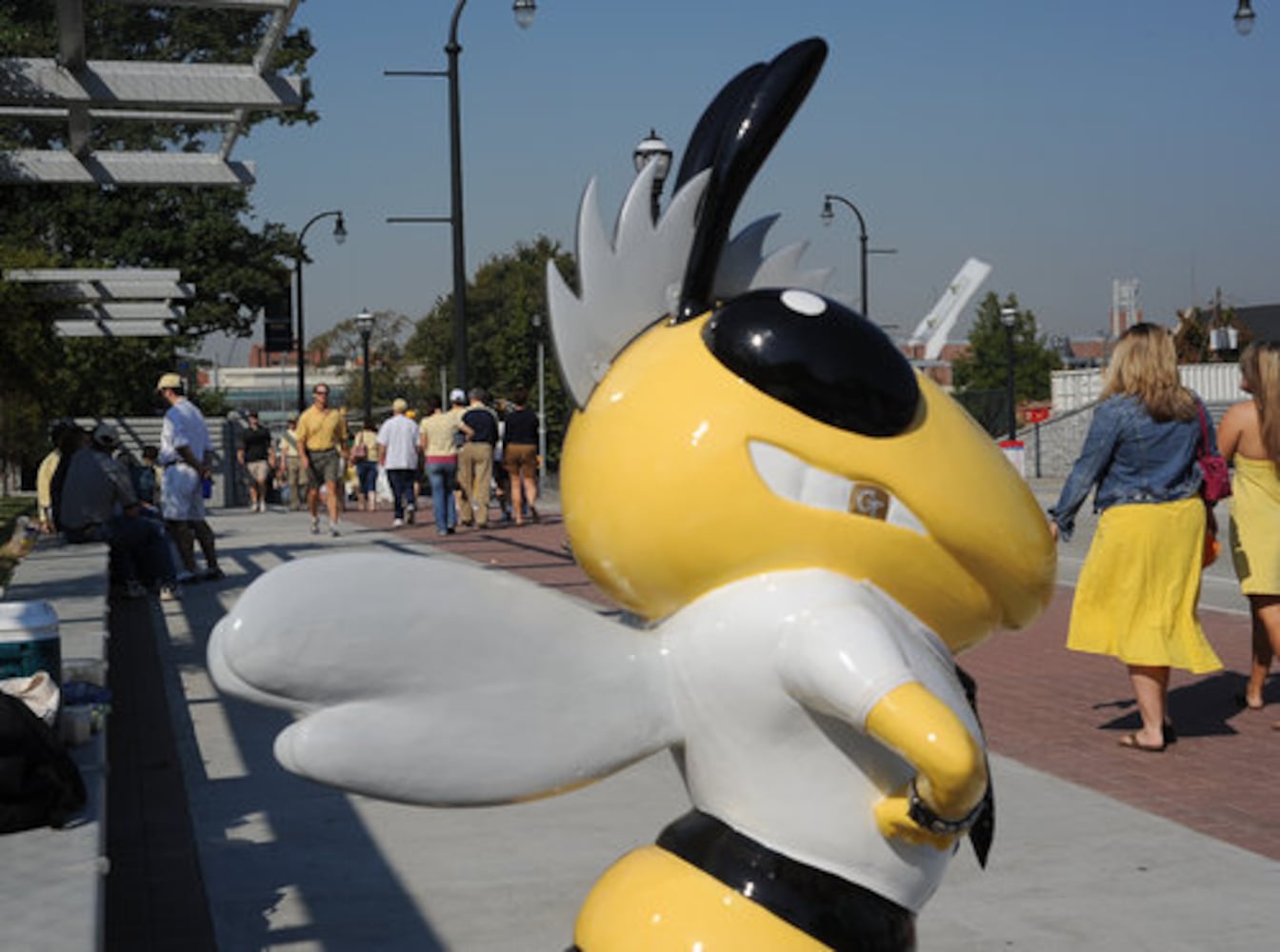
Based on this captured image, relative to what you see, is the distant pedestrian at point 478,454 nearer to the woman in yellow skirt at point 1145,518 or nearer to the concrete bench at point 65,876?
the woman in yellow skirt at point 1145,518

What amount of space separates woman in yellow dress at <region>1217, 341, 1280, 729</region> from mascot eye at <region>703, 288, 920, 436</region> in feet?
17.1

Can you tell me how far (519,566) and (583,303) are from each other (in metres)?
11.9

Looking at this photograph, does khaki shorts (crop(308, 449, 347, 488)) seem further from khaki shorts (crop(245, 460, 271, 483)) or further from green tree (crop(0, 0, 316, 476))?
khaki shorts (crop(245, 460, 271, 483))

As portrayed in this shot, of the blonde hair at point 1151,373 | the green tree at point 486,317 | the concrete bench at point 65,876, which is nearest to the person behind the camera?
the concrete bench at point 65,876

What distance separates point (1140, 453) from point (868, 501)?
4406mm

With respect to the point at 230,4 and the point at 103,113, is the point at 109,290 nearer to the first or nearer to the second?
the point at 103,113

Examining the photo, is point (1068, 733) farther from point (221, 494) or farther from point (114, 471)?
point (221, 494)

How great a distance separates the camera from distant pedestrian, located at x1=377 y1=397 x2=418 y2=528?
19969mm

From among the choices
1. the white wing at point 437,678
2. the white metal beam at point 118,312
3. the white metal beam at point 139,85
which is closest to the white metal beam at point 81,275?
the white metal beam at point 118,312

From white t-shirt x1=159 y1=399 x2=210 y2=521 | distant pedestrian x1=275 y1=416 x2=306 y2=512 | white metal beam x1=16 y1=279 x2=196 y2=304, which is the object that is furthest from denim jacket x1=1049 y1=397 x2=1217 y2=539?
distant pedestrian x1=275 y1=416 x2=306 y2=512

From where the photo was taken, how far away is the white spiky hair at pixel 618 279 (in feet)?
9.52

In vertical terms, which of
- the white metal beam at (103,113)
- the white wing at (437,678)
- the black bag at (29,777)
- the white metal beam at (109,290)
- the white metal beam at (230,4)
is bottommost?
the black bag at (29,777)

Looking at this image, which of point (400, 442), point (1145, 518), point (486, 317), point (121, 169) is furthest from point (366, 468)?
point (486, 317)

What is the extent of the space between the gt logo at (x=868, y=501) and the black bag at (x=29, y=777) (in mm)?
2418
